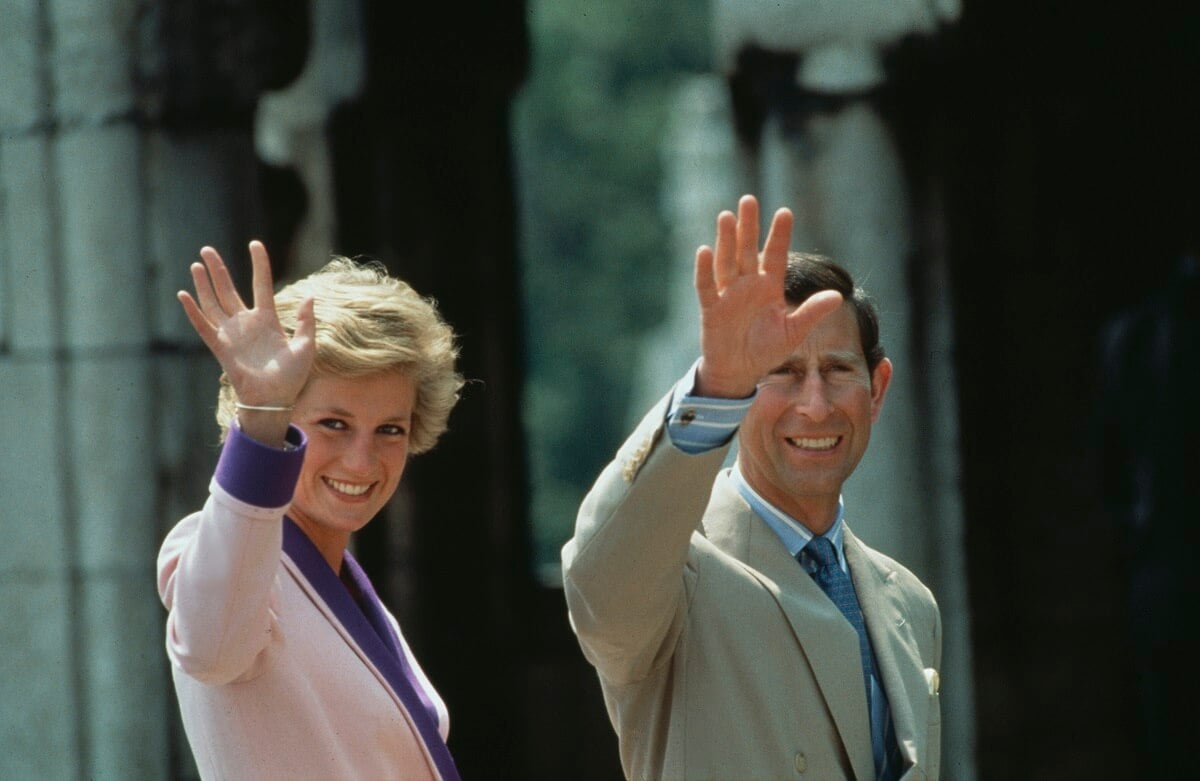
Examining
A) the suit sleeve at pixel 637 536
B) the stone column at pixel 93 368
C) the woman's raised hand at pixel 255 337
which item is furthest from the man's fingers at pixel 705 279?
the stone column at pixel 93 368

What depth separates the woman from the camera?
8.39 ft

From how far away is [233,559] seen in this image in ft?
8.32

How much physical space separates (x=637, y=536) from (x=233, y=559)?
→ 48 centimetres

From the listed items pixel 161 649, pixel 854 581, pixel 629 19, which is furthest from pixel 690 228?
pixel 629 19

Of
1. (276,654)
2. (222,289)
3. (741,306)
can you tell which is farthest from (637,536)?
(222,289)

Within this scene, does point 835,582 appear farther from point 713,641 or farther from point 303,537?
point 303,537

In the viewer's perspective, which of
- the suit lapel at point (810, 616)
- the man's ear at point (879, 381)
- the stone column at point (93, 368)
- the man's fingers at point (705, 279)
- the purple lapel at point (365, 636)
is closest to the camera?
the man's fingers at point (705, 279)

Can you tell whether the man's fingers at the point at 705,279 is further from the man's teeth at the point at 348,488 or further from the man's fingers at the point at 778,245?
the man's teeth at the point at 348,488

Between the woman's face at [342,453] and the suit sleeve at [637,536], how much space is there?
45 centimetres

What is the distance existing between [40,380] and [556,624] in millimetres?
1949

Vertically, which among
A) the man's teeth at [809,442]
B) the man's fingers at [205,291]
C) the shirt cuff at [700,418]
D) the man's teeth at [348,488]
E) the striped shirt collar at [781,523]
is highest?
the man's fingers at [205,291]

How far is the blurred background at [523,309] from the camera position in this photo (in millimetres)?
5141

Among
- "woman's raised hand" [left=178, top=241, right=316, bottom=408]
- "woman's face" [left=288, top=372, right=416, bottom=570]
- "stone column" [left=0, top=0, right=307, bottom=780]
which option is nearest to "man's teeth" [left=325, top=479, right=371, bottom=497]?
"woman's face" [left=288, top=372, right=416, bottom=570]

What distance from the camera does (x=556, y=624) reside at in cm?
646
